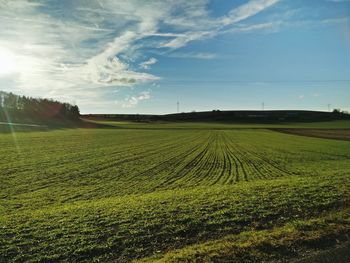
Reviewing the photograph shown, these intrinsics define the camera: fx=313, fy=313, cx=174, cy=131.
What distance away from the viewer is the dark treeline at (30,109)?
5952 inches

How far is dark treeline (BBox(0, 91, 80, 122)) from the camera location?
15119cm

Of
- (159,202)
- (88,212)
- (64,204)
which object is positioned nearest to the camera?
(88,212)

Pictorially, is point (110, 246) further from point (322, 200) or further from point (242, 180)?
point (242, 180)

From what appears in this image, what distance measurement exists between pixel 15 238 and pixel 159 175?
16372mm

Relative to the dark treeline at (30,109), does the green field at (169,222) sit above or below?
below

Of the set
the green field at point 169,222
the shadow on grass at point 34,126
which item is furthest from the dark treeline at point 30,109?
the green field at point 169,222

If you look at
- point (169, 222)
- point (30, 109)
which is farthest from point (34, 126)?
point (169, 222)

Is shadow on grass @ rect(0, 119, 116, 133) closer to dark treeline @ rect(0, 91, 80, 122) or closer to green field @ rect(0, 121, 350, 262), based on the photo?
dark treeline @ rect(0, 91, 80, 122)

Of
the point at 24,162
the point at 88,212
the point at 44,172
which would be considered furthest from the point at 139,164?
the point at 88,212

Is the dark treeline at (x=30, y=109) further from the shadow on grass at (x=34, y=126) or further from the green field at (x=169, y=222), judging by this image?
the green field at (x=169, y=222)

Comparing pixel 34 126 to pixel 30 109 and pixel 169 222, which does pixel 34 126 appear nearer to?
pixel 30 109

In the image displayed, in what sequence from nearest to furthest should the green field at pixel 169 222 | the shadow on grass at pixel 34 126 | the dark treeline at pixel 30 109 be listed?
the green field at pixel 169 222, the shadow on grass at pixel 34 126, the dark treeline at pixel 30 109

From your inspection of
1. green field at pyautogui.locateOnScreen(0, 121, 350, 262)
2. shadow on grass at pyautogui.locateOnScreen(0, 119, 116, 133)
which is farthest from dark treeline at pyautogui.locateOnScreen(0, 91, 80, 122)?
green field at pyautogui.locateOnScreen(0, 121, 350, 262)

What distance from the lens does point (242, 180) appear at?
2380cm
